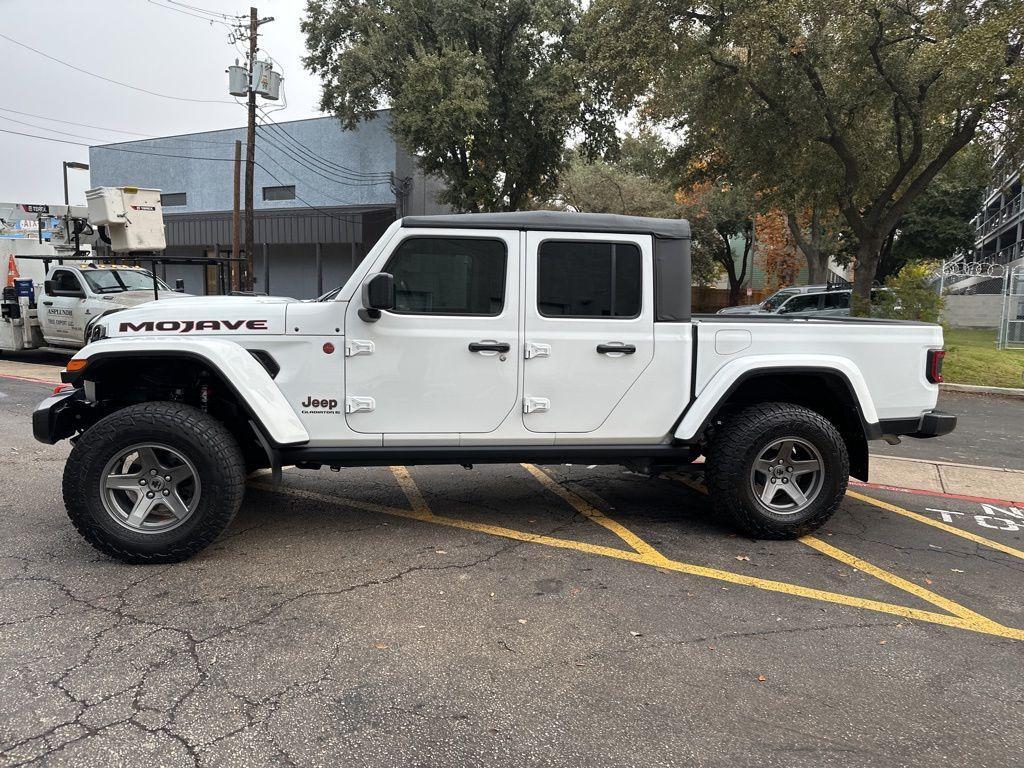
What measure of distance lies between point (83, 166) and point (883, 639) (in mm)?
40099

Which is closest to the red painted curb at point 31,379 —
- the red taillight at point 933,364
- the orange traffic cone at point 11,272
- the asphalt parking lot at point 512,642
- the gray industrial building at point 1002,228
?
the orange traffic cone at point 11,272

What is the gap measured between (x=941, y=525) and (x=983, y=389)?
8.70 m

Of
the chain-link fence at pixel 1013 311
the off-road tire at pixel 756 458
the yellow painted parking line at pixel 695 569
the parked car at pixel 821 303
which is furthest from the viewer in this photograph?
the chain-link fence at pixel 1013 311

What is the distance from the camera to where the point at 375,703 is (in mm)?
2865

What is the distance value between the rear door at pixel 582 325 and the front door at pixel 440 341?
12cm

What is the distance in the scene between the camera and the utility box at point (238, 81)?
2200 centimetres

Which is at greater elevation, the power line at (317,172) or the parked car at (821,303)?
the power line at (317,172)

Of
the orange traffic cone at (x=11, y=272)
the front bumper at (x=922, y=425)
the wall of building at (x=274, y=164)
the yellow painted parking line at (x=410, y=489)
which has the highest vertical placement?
the wall of building at (x=274, y=164)

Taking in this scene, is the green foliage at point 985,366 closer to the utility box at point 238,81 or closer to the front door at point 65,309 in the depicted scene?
the front door at point 65,309

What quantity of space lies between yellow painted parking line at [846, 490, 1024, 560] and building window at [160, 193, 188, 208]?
33421mm

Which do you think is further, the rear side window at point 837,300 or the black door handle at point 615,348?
the rear side window at point 837,300

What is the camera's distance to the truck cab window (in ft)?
44.8

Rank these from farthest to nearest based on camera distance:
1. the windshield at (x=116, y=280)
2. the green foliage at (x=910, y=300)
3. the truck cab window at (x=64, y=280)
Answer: the green foliage at (x=910, y=300) → the truck cab window at (x=64, y=280) → the windshield at (x=116, y=280)

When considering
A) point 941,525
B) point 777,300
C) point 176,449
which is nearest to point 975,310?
point 777,300
